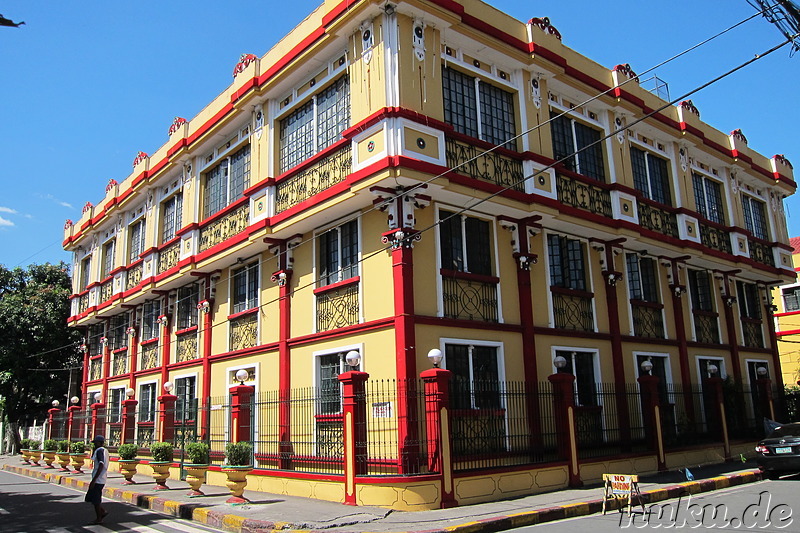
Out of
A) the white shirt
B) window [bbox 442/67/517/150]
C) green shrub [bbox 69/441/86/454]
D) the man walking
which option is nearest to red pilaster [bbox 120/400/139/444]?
green shrub [bbox 69/441/86/454]

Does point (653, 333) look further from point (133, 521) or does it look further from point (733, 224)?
point (133, 521)

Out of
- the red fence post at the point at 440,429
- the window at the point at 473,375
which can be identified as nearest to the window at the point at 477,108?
the window at the point at 473,375

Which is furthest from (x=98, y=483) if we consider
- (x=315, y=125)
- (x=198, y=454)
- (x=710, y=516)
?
(x=710, y=516)

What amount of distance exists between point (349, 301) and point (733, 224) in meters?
15.3

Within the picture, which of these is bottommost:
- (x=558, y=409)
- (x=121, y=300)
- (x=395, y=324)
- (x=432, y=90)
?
(x=558, y=409)

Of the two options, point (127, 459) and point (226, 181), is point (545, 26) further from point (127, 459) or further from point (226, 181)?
point (127, 459)

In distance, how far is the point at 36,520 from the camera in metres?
11.9

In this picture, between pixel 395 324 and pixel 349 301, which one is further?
pixel 349 301

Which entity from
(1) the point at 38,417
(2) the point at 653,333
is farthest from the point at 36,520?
(1) the point at 38,417

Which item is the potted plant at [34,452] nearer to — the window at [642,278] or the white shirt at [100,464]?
the white shirt at [100,464]

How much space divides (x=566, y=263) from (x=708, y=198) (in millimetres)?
8515

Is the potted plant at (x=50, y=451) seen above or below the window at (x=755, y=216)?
below

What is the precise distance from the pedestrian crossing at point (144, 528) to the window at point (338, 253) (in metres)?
A: 5.77
